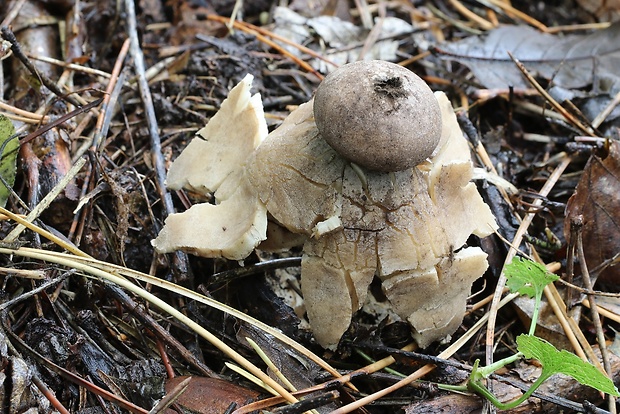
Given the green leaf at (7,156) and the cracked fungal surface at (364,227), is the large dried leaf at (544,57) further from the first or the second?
the green leaf at (7,156)

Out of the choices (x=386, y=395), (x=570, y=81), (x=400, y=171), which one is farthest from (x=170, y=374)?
(x=570, y=81)

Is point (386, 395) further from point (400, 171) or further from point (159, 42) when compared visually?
point (159, 42)

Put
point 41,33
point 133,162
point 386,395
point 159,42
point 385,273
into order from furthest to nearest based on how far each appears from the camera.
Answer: point 159,42 < point 41,33 < point 133,162 < point 386,395 < point 385,273

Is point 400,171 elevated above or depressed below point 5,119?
below

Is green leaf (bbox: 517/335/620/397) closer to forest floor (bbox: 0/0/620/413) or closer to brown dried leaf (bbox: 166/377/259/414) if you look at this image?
forest floor (bbox: 0/0/620/413)

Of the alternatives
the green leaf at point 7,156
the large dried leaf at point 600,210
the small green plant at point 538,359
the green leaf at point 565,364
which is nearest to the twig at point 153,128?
the green leaf at point 7,156

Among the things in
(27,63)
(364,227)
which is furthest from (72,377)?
(27,63)

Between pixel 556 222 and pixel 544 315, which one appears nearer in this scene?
pixel 544 315
